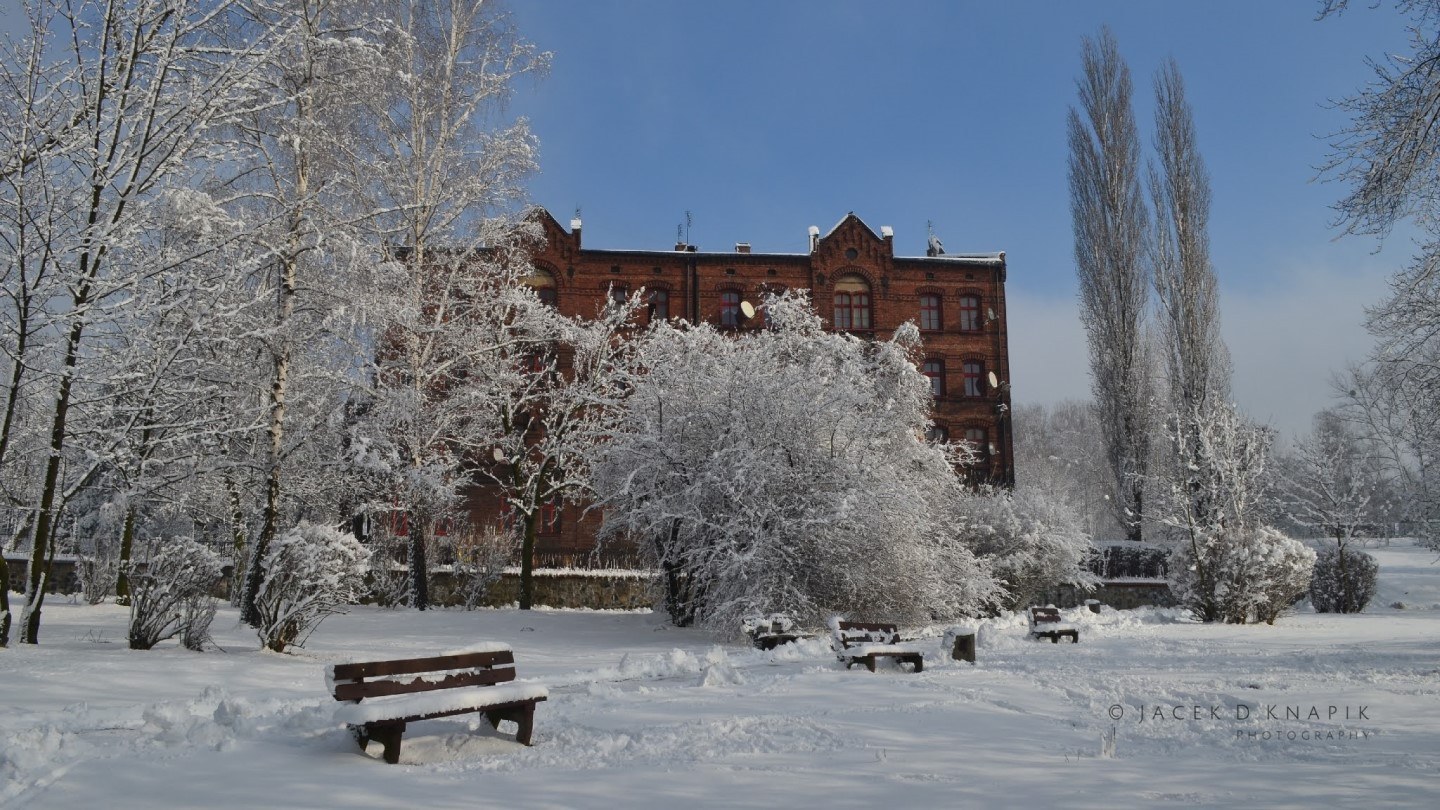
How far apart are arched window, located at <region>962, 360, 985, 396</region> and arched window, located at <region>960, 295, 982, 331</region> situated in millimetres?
1551

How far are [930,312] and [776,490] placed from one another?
81.4ft

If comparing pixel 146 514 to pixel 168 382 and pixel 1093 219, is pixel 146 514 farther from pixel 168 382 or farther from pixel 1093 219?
pixel 1093 219

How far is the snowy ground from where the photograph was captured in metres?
5.04

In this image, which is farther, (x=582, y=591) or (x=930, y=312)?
(x=930, y=312)

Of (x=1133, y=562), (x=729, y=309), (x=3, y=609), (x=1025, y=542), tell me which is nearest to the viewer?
(x=3, y=609)

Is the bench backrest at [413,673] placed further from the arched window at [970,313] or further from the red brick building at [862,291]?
the arched window at [970,313]

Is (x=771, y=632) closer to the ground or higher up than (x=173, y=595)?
closer to the ground

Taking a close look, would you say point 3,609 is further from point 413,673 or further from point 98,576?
point 98,576

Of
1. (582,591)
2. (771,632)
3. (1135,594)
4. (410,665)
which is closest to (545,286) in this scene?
(582,591)

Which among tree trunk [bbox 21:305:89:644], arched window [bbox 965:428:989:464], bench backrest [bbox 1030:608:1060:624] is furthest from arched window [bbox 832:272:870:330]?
tree trunk [bbox 21:305:89:644]

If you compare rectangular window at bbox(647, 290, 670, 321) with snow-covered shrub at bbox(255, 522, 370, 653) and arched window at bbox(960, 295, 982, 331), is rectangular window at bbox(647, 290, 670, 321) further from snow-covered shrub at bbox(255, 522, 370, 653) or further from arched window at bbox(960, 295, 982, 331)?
snow-covered shrub at bbox(255, 522, 370, 653)

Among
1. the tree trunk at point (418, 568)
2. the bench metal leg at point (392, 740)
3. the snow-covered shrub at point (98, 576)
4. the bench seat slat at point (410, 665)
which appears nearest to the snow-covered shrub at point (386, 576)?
the tree trunk at point (418, 568)

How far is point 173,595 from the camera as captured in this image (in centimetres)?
1045

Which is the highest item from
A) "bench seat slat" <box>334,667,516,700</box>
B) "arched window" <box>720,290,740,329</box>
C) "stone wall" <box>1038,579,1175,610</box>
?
"arched window" <box>720,290,740,329</box>
